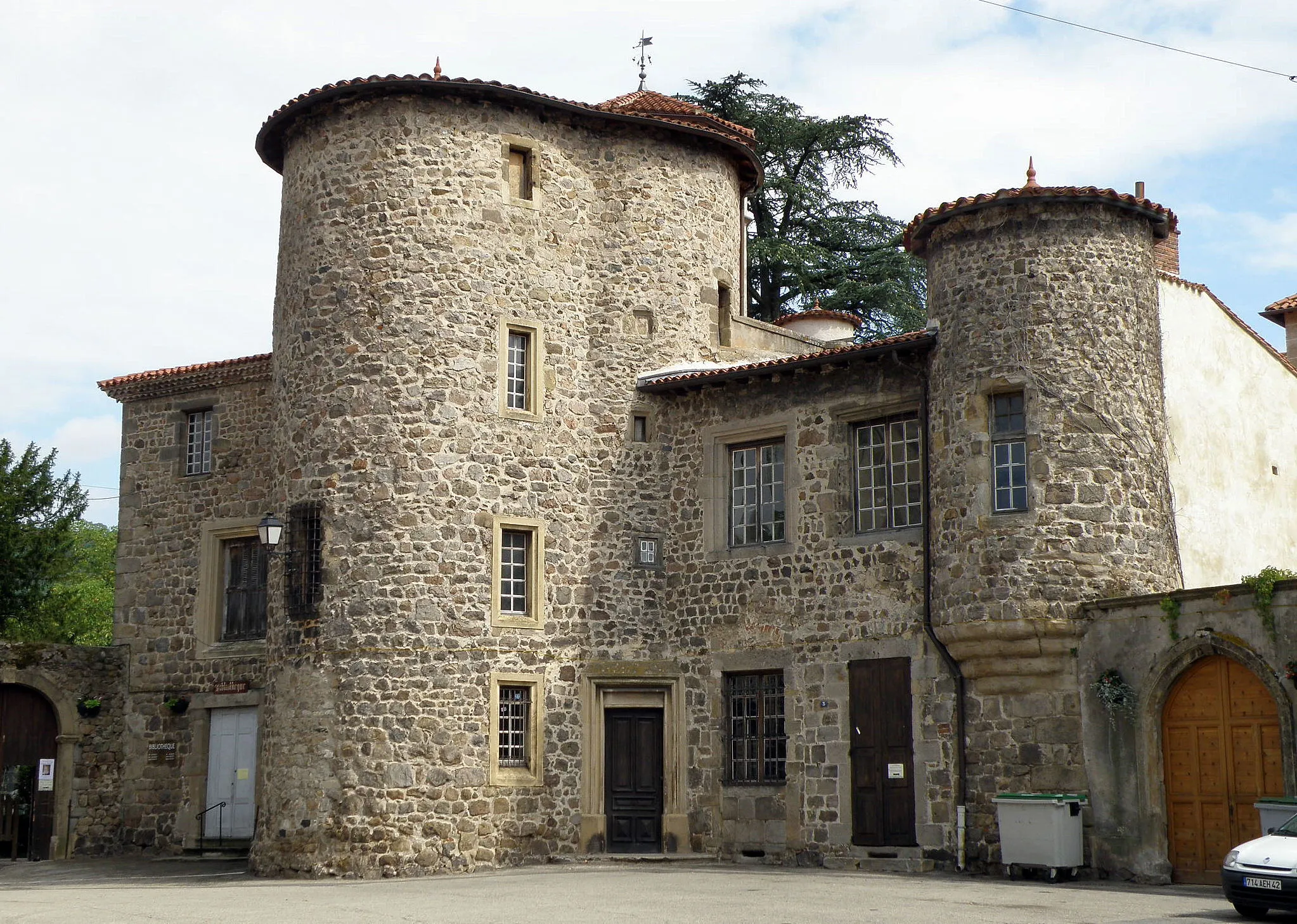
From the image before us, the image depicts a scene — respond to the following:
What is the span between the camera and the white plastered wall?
19328 mm

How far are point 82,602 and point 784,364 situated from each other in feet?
93.3

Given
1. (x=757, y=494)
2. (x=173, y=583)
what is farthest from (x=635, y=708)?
(x=173, y=583)

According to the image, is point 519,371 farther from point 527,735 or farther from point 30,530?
point 30,530

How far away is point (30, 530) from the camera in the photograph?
30.9 m

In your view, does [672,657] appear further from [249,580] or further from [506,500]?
[249,580]

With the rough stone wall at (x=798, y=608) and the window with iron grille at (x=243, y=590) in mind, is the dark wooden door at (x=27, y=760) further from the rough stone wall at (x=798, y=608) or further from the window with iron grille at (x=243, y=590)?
the rough stone wall at (x=798, y=608)

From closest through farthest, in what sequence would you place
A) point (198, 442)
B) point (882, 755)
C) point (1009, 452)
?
point (1009, 452), point (882, 755), point (198, 442)

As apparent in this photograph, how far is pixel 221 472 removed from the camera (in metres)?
24.5

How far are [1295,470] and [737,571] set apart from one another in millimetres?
7781

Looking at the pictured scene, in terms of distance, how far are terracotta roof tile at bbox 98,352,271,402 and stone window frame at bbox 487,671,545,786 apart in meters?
6.68

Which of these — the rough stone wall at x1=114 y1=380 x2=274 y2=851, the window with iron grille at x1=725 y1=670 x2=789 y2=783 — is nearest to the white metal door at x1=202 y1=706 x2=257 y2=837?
the rough stone wall at x1=114 y1=380 x2=274 y2=851

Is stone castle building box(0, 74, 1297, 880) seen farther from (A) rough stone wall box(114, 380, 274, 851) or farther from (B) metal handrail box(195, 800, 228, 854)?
(A) rough stone wall box(114, 380, 274, 851)

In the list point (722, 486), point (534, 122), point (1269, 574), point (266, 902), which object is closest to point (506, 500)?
point (722, 486)

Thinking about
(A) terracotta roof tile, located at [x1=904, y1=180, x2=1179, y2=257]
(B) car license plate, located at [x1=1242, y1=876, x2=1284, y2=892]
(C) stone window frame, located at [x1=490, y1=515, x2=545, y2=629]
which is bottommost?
(B) car license plate, located at [x1=1242, y1=876, x2=1284, y2=892]
